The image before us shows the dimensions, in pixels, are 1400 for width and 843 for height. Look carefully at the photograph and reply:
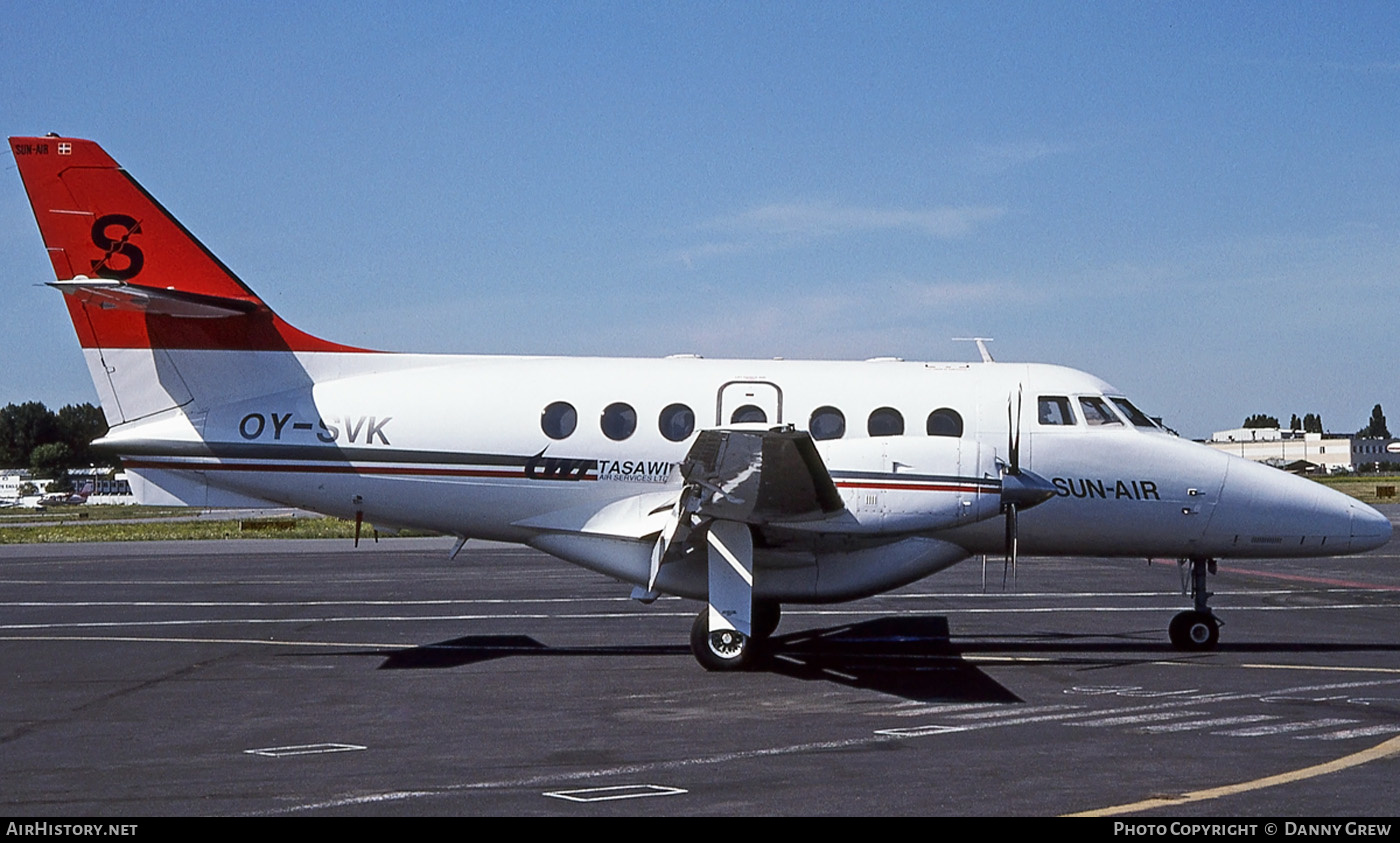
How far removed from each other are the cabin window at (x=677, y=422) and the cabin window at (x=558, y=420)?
1.09m

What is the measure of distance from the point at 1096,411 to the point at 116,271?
40.5ft

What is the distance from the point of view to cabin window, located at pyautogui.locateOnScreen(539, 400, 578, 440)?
1488cm

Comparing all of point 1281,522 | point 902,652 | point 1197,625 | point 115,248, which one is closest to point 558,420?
point 902,652

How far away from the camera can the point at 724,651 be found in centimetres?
1373

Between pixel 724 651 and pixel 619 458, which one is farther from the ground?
pixel 619 458

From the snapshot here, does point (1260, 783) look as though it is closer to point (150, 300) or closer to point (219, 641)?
point (150, 300)

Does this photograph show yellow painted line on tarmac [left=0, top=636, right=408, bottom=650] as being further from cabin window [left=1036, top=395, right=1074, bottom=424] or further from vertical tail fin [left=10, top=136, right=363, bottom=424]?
cabin window [left=1036, top=395, right=1074, bottom=424]

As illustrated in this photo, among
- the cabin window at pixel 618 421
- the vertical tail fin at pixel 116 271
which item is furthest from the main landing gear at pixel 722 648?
the vertical tail fin at pixel 116 271

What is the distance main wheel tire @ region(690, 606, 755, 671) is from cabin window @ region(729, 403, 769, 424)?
2424mm

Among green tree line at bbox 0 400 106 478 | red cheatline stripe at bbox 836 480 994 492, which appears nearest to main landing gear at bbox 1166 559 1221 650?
red cheatline stripe at bbox 836 480 994 492

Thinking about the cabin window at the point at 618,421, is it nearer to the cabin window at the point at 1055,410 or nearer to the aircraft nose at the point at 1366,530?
the cabin window at the point at 1055,410

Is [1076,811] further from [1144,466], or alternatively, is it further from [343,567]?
[343,567]
